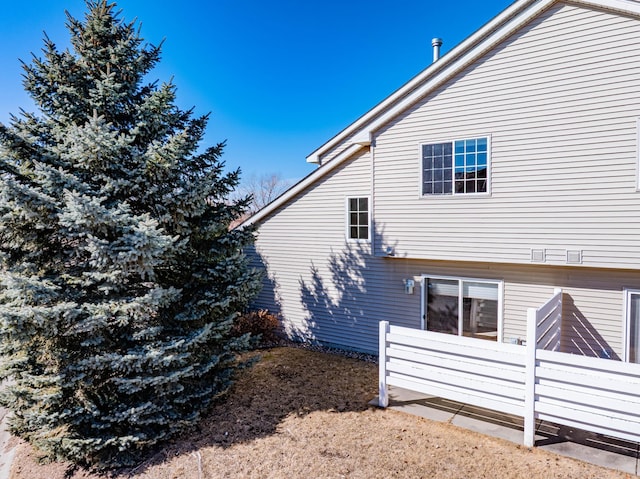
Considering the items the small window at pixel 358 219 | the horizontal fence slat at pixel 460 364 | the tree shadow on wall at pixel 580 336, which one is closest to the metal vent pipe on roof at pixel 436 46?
the small window at pixel 358 219

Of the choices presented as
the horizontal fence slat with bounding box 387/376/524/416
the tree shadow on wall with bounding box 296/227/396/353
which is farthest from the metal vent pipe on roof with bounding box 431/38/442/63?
the horizontal fence slat with bounding box 387/376/524/416

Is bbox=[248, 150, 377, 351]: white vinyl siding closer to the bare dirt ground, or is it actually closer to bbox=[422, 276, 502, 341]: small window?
bbox=[422, 276, 502, 341]: small window

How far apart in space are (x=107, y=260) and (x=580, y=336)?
867cm

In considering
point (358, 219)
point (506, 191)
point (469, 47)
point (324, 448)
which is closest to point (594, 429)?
point (324, 448)

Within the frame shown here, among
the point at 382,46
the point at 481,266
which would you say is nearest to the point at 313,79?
the point at 382,46

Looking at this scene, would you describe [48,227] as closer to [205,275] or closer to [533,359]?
[205,275]

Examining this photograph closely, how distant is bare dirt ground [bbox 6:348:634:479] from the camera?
4387mm

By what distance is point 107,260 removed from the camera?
504cm

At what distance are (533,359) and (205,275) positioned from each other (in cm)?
532

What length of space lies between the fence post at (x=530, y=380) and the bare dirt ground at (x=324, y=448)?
0.75 ft

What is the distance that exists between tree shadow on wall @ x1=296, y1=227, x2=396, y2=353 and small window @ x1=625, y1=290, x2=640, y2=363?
4868 millimetres

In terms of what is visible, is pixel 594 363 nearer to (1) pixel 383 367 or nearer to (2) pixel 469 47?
(1) pixel 383 367

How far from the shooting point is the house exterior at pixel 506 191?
605cm

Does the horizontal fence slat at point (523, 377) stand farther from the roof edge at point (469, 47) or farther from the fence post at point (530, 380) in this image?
the roof edge at point (469, 47)
